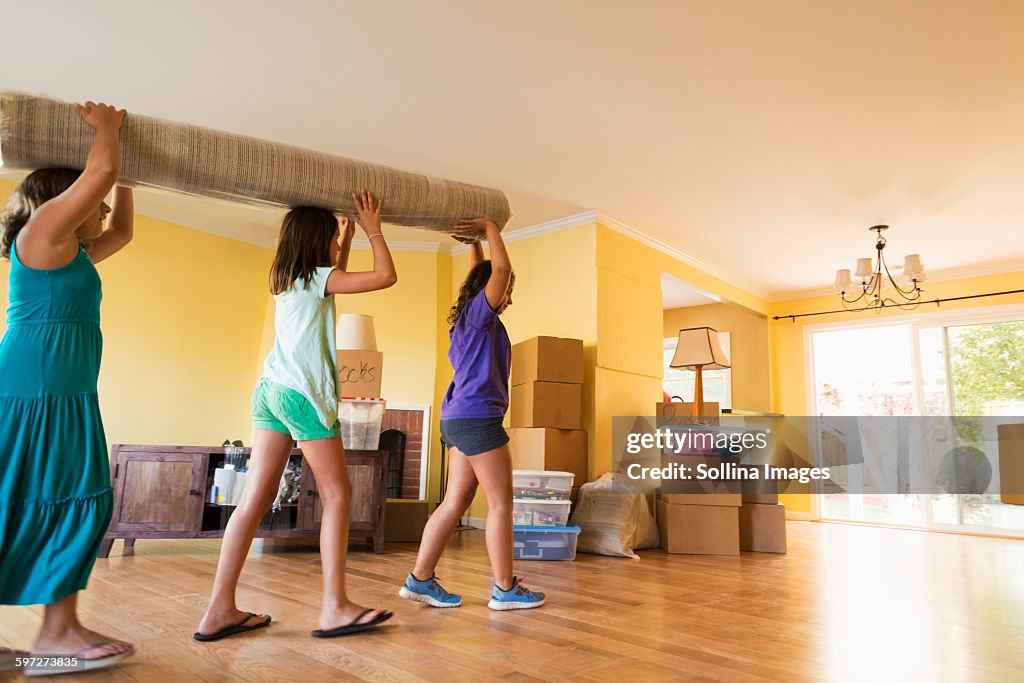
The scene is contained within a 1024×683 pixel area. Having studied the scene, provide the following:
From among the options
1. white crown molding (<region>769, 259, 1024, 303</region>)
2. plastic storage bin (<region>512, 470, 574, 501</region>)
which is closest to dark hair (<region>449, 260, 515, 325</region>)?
plastic storage bin (<region>512, 470, 574, 501</region>)

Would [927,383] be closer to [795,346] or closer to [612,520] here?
[795,346]

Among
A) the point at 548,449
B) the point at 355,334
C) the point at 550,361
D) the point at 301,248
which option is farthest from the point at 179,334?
the point at 301,248

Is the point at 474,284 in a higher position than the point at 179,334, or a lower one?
lower

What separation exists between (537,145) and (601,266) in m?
1.21

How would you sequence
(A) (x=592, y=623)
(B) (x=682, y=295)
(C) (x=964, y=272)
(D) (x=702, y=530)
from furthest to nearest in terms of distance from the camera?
1. (B) (x=682, y=295)
2. (C) (x=964, y=272)
3. (D) (x=702, y=530)
4. (A) (x=592, y=623)

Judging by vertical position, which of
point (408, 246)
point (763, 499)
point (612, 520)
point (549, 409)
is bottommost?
point (612, 520)

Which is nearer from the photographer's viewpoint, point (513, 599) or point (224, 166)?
point (224, 166)

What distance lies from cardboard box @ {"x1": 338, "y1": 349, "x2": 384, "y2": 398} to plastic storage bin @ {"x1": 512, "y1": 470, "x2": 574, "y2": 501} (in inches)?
40.1

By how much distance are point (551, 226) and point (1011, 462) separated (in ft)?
14.4

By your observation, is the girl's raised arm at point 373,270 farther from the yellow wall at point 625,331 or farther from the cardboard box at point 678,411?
the cardboard box at point 678,411

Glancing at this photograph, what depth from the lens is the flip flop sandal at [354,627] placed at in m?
1.67

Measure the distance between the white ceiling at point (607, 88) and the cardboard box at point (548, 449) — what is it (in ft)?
5.09

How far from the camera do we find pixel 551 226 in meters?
4.80

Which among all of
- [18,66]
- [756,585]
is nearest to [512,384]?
[756,585]
